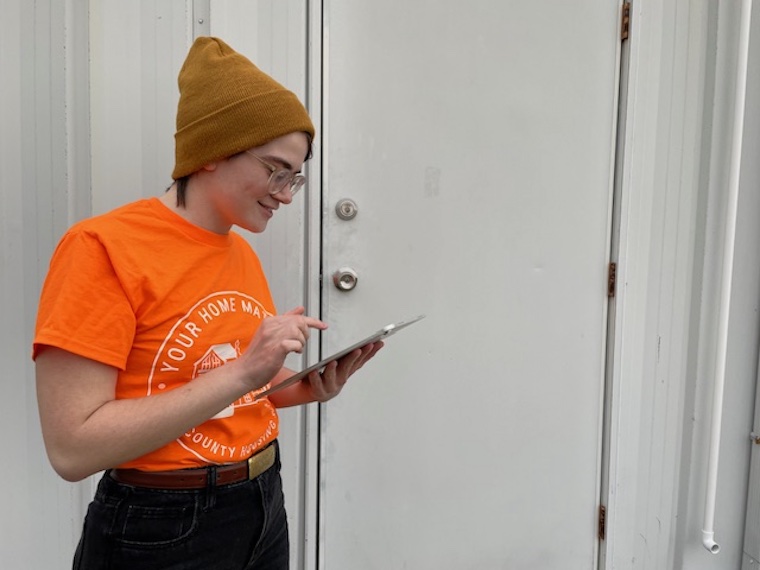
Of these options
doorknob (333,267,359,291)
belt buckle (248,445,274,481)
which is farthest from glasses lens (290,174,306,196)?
doorknob (333,267,359,291)

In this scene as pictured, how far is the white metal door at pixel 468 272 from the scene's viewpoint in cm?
155

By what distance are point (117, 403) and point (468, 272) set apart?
109cm

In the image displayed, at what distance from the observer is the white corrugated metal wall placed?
1329 millimetres

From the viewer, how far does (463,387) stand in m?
1.68

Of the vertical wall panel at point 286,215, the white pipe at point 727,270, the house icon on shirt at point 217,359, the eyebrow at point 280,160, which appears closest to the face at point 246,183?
the eyebrow at point 280,160

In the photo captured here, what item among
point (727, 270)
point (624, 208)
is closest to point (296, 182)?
point (624, 208)

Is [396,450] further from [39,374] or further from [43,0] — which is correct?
[43,0]

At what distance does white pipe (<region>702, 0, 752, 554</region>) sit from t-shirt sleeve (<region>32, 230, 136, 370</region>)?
5.54 feet

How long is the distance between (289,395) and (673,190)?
4.43 feet

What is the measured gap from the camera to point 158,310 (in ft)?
2.69

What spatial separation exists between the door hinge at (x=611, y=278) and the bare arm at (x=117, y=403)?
1.24 metres

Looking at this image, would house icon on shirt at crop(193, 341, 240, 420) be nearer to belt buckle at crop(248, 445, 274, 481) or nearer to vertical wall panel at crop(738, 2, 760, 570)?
belt buckle at crop(248, 445, 274, 481)

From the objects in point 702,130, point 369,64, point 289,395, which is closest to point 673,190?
point 702,130

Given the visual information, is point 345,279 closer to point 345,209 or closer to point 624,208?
point 345,209
